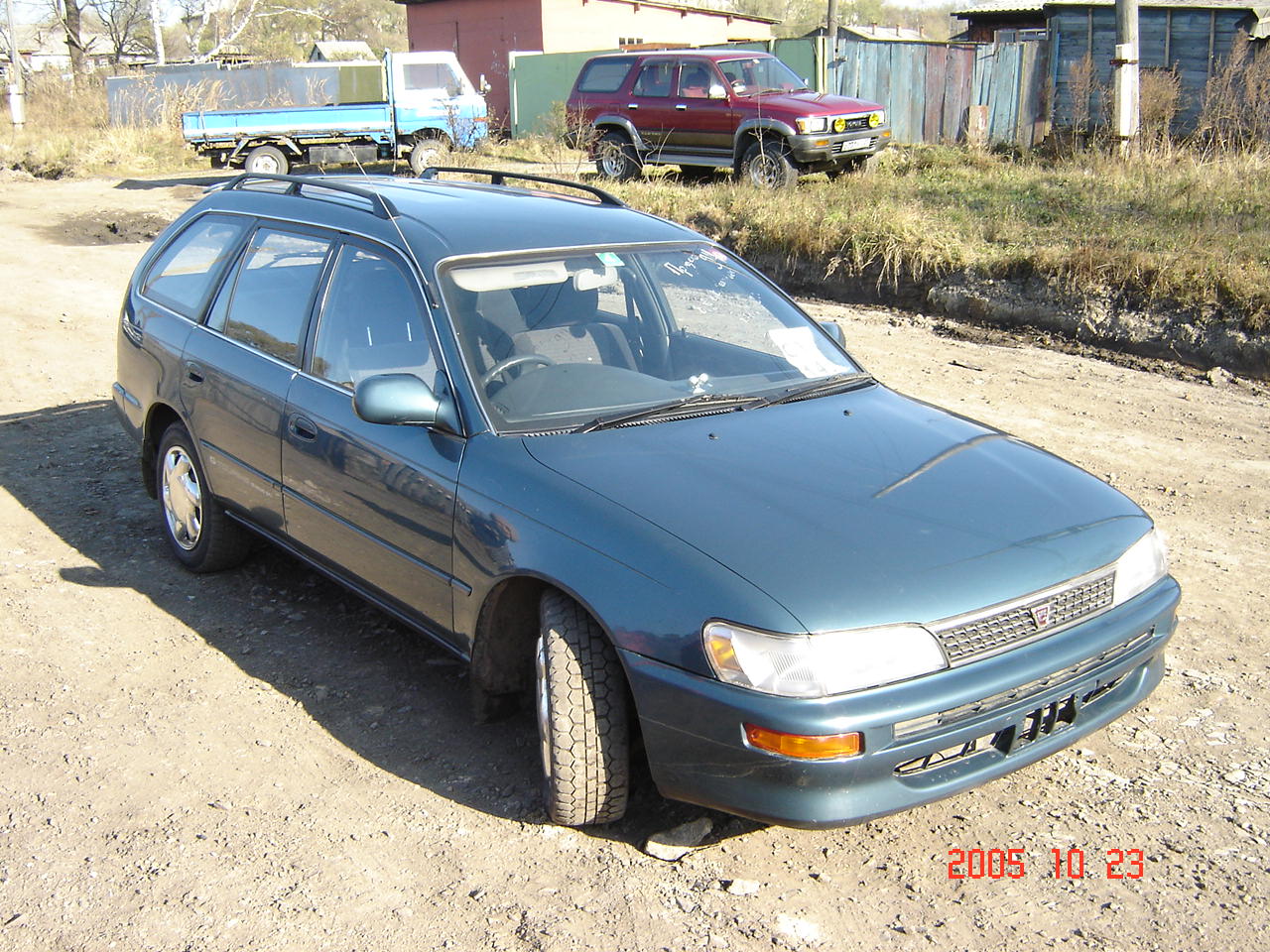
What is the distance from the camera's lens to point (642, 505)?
10.9 feet

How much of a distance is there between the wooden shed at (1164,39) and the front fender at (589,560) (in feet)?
63.7

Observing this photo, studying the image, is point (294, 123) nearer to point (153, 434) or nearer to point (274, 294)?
point (153, 434)

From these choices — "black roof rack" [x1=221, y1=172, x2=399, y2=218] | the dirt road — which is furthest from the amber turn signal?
"black roof rack" [x1=221, y1=172, x2=399, y2=218]

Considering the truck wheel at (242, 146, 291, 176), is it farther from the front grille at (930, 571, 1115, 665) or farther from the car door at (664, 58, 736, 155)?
the front grille at (930, 571, 1115, 665)

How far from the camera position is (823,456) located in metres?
3.68

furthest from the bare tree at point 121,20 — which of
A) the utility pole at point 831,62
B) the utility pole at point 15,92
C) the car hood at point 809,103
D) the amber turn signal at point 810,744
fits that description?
the amber turn signal at point 810,744

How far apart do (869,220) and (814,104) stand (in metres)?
4.84

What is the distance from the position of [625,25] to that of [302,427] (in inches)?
1366

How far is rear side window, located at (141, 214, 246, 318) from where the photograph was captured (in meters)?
5.23

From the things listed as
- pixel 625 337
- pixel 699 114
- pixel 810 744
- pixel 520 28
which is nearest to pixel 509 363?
pixel 625 337

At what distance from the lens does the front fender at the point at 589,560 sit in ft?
9.83

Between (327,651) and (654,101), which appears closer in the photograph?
(327,651)

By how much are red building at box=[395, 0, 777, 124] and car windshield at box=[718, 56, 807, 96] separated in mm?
15484
